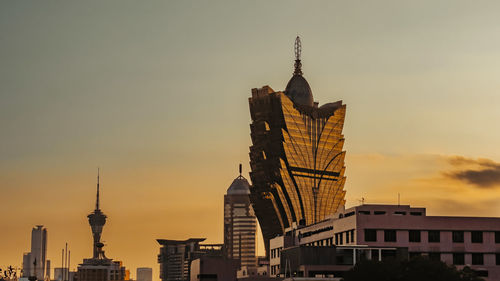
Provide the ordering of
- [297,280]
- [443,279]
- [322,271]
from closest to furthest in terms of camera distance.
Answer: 1. [443,279]
2. [297,280]
3. [322,271]

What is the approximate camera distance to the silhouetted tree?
511 feet

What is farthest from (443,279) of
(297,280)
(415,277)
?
(297,280)

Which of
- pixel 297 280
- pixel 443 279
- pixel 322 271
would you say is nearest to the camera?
pixel 443 279

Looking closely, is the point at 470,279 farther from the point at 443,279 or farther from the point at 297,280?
the point at 297,280

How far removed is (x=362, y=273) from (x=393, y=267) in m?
5.10

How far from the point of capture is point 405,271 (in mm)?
158750

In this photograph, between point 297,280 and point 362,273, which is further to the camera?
point 297,280

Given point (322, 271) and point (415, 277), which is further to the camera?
point (322, 271)

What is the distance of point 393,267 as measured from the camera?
159875mm

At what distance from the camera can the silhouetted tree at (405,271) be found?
156 metres

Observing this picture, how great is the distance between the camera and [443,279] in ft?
509

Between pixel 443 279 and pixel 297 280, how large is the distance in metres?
32.8

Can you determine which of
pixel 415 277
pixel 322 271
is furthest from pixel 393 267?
pixel 322 271

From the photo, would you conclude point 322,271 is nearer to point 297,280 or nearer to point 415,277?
point 297,280
